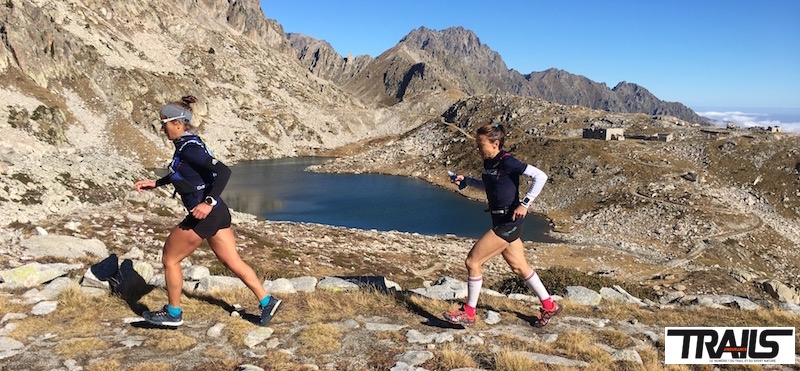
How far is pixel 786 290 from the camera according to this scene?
2442 cm

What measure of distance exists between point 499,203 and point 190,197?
573cm

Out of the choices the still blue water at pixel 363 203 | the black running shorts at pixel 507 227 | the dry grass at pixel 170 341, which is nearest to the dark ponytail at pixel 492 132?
the black running shorts at pixel 507 227

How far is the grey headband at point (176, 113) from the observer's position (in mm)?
7922

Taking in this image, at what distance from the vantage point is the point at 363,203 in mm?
74938

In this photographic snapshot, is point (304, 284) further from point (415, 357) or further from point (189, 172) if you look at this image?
point (189, 172)

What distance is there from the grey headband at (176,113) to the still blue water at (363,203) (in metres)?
50.4

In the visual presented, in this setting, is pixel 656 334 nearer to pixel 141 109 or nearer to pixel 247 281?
pixel 247 281

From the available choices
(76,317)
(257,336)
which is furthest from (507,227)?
(76,317)

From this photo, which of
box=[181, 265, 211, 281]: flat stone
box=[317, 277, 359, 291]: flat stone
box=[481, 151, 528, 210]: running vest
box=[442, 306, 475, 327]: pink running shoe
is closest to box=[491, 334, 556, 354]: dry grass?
box=[442, 306, 475, 327]: pink running shoe

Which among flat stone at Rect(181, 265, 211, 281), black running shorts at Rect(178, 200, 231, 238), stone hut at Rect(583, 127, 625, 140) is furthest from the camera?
stone hut at Rect(583, 127, 625, 140)

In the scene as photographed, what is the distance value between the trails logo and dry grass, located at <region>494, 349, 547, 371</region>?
8.76 feet

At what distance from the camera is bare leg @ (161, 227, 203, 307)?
8.27 meters

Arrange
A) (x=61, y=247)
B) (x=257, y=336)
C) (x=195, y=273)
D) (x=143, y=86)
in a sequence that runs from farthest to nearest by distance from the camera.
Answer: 1. (x=143, y=86)
2. (x=61, y=247)
3. (x=195, y=273)
4. (x=257, y=336)

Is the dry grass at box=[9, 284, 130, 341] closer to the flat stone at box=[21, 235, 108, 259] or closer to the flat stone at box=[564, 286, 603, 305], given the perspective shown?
the flat stone at box=[21, 235, 108, 259]
